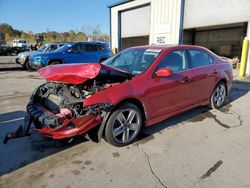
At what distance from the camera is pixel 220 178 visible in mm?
2688

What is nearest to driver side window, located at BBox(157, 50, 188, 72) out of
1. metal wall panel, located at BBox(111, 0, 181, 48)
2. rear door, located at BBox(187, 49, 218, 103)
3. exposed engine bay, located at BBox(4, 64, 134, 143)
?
rear door, located at BBox(187, 49, 218, 103)

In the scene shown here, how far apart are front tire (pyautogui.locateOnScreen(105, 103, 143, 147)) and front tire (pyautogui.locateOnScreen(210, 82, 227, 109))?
245 cm

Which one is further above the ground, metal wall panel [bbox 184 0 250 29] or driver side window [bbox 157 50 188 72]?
metal wall panel [bbox 184 0 250 29]

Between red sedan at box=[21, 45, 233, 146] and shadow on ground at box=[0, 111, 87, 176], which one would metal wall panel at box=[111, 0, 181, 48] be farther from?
shadow on ground at box=[0, 111, 87, 176]

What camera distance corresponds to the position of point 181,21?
13.6 metres

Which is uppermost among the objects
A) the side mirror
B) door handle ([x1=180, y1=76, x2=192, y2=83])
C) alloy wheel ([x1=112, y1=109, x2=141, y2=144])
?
the side mirror

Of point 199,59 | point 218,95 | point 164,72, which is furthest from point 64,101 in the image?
point 218,95

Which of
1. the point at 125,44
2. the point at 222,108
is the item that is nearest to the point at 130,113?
the point at 222,108

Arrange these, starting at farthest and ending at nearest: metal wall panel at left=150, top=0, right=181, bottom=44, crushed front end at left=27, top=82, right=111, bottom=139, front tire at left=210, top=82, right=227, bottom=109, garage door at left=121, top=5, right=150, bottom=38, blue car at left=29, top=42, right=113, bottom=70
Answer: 1. garage door at left=121, top=5, right=150, bottom=38
2. metal wall panel at left=150, top=0, right=181, bottom=44
3. blue car at left=29, top=42, right=113, bottom=70
4. front tire at left=210, top=82, right=227, bottom=109
5. crushed front end at left=27, top=82, right=111, bottom=139

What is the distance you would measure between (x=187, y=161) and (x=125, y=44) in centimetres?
1988

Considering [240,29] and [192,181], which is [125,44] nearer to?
[240,29]

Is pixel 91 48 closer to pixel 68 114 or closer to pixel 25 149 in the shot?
pixel 25 149

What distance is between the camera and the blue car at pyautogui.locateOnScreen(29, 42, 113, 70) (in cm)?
1134

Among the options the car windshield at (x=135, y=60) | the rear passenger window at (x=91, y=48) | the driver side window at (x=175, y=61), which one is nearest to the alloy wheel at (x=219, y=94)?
the driver side window at (x=175, y=61)
